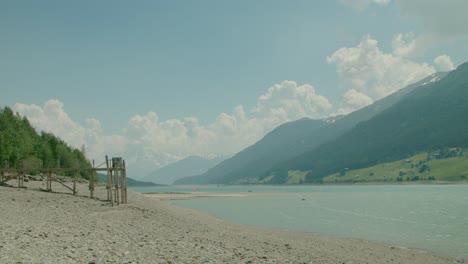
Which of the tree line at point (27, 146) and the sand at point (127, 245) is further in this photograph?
the tree line at point (27, 146)

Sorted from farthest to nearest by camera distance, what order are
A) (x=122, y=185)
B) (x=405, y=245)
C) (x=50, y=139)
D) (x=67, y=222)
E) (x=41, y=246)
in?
(x=50, y=139)
(x=122, y=185)
(x=405, y=245)
(x=67, y=222)
(x=41, y=246)

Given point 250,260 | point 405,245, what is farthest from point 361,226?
point 250,260

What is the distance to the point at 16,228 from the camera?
76.3ft

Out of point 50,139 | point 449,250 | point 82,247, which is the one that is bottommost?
point 449,250

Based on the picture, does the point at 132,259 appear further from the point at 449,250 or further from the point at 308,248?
the point at 449,250

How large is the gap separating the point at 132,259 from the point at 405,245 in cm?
2822

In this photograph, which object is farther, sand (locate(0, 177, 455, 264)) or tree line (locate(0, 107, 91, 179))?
tree line (locate(0, 107, 91, 179))

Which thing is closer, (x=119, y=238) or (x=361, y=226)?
(x=119, y=238)

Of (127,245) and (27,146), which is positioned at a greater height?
(27,146)

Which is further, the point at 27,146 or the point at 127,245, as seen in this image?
the point at 27,146

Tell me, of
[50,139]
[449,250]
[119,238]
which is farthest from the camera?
[50,139]

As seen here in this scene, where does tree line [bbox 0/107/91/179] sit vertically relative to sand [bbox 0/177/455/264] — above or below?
above

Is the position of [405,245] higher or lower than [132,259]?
lower

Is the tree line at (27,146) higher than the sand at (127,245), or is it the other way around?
the tree line at (27,146)
